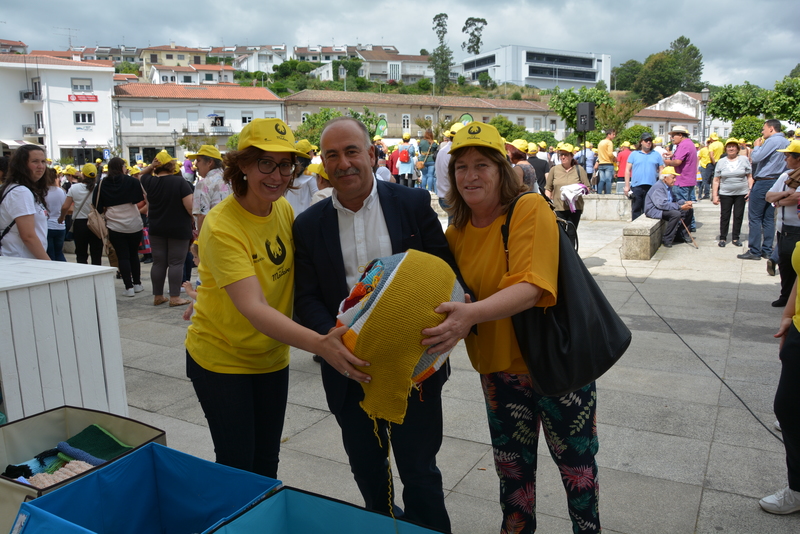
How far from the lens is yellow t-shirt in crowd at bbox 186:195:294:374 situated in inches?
88.3

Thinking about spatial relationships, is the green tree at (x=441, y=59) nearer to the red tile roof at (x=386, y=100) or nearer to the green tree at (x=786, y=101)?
the red tile roof at (x=386, y=100)

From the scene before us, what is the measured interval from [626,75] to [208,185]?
166391 millimetres

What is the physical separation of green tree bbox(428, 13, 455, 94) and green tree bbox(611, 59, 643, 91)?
46.6 meters

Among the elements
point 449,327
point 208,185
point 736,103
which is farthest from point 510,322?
point 736,103

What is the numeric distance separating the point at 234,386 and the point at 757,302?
22.9ft

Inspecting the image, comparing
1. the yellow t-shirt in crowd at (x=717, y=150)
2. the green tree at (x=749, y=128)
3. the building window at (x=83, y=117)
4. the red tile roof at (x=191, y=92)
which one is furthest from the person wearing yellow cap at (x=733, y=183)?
the building window at (x=83, y=117)

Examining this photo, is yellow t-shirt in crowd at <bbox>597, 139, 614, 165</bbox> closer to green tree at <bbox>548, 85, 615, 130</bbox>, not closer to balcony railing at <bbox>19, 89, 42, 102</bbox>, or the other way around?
green tree at <bbox>548, 85, 615, 130</bbox>

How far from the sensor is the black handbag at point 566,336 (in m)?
2.08

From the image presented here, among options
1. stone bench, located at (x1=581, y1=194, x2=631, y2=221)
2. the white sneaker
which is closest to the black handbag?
the white sneaker

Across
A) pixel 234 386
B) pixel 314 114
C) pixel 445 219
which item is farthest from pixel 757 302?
pixel 314 114

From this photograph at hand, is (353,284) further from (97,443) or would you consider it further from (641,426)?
(641,426)

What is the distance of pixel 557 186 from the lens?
9.11 metres

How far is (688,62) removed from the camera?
13825cm

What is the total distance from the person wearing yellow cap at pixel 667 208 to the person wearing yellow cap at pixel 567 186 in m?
2.76
